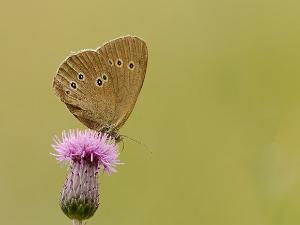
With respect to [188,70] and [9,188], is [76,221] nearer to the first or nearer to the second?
[9,188]

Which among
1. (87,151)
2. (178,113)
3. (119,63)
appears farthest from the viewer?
(178,113)

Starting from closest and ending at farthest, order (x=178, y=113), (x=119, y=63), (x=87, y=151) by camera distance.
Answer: (x=87, y=151)
(x=119, y=63)
(x=178, y=113)

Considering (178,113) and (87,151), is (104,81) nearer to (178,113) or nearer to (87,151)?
(87,151)

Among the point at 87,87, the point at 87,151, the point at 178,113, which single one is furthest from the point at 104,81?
the point at 178,113

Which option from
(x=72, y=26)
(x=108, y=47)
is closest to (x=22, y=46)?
(x=72, y=26)

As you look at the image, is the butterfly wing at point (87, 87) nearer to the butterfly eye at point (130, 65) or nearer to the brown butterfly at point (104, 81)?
the brown butterfly at point (104, 81)

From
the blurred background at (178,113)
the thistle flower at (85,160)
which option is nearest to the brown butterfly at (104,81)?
the thistle flower at (85,160)

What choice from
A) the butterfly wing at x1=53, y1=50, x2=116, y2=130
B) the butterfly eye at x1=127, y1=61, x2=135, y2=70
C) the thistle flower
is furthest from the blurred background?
the butterfly eye at x1=127, y1=61, x2=135, y2=70
